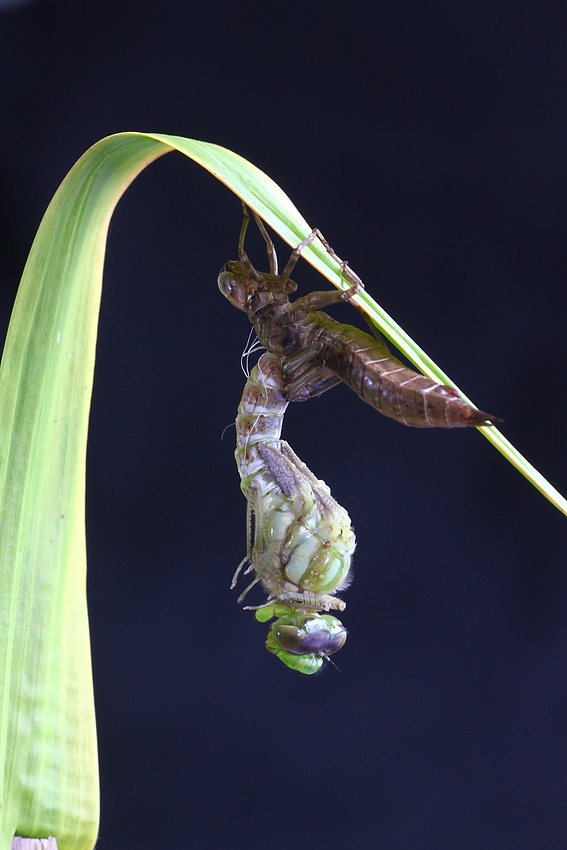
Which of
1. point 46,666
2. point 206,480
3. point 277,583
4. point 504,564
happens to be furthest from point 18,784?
point 504,564

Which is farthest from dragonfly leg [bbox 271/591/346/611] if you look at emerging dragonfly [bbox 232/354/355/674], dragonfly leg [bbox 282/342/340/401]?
dragonfly leg [bbox 282/342/340/401]

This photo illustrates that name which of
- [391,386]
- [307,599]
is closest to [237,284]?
[391,386]

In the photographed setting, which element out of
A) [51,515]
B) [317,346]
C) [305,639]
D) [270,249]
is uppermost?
[270,249]

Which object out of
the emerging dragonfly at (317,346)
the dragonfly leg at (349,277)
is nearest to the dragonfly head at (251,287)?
the emerging dragonfly at (317,346)

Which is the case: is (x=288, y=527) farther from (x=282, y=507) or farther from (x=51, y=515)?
(x=51, y=515)

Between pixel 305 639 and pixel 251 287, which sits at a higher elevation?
pixel 251 287

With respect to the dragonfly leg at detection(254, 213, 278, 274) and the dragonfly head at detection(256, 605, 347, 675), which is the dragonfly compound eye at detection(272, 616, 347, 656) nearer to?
the dragonfly head at detection(256, 605, 347, 675)

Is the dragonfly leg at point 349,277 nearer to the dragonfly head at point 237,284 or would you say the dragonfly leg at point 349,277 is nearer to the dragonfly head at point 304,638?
the dragonfly head at point 237,284
